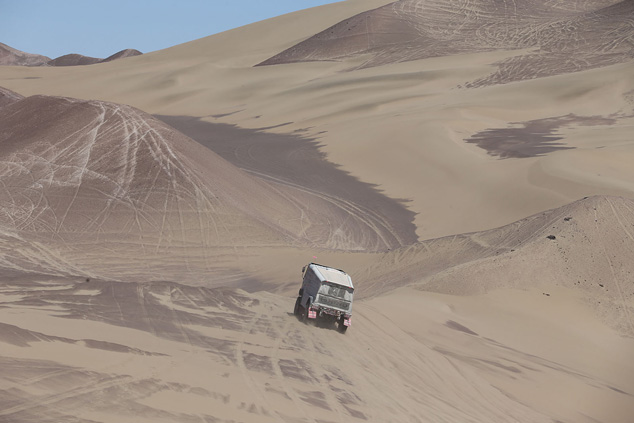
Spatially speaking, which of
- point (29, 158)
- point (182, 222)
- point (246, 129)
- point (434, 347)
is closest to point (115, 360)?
point (434, 347)

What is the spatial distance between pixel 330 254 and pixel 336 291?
9692 mm

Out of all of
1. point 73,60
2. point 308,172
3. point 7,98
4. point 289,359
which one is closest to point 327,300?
point 289,359

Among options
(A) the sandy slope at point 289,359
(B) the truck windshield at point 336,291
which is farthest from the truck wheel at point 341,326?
(B) the truck windshield at point 336,291

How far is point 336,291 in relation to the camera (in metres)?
17.1

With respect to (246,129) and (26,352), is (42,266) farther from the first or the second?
Result: (246,129)

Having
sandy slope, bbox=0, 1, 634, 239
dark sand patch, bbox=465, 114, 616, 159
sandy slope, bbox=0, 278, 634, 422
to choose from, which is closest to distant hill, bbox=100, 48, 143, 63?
sandy slope, bbox=0, 1, 634, 239

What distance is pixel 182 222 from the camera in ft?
89.7

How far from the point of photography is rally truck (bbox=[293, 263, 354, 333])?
1683cm

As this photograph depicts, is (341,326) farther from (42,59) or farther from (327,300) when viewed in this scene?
(42,59)

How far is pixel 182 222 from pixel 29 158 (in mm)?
7411

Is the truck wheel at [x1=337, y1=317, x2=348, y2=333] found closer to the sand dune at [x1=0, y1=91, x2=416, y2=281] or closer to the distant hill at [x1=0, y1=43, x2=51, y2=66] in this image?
the sand dune at [x1=0, y1=91, x2=416, y2=281]

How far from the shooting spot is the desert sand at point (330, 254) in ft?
38.8

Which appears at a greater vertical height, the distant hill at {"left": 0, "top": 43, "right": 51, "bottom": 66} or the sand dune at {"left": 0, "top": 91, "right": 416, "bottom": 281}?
the distant hill at {"left": 0, "top": 43, "right": 51, "bottom": 66}

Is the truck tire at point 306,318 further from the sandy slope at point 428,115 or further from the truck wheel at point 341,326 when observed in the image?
the sandy slope at point 428,115
